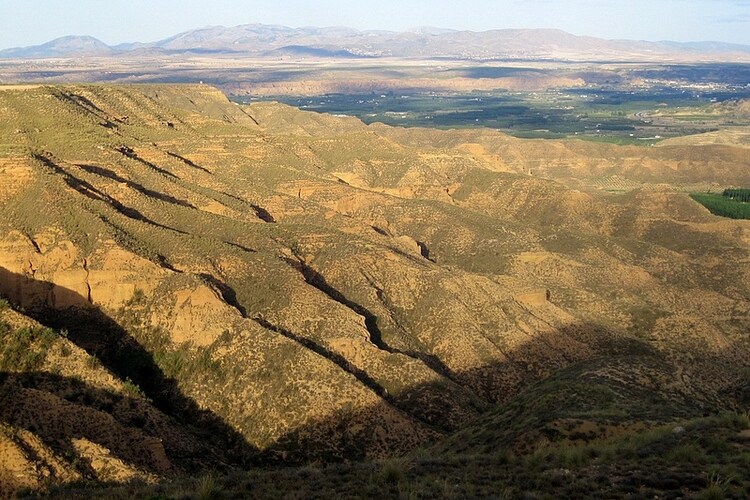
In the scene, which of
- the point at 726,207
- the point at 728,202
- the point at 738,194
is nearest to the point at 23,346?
the point at 726,207

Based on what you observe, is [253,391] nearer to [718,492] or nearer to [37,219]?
[37,219]

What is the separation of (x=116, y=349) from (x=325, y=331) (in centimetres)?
1221

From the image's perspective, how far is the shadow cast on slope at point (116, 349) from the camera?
125 ft

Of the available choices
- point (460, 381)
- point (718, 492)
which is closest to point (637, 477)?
point (718, 492)

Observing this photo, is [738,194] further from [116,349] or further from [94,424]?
[94,424]

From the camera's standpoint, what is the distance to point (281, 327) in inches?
1806

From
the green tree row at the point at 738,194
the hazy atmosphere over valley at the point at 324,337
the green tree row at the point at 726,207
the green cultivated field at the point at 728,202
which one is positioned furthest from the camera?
the green tree row at the point at 738,194

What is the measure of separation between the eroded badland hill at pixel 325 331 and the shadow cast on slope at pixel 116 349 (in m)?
0.13

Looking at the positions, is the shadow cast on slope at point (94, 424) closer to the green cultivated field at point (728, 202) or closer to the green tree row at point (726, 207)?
the green tree row at point (726, 207)

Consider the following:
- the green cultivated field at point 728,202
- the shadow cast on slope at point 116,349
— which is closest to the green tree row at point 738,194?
the green cultivated field at point 728,202

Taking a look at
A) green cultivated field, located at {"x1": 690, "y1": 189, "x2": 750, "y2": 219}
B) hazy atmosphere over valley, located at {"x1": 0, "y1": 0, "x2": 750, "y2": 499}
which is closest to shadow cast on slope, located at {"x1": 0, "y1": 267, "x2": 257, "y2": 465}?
hazy atmosphere over valley, located at {"x1": 0, "y1": 0, "x2": 750, "y2": 499}

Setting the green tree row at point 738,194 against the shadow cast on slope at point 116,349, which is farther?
the green tree row at point 738,194

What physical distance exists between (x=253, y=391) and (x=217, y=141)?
5667 cm

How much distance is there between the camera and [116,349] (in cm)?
4269
